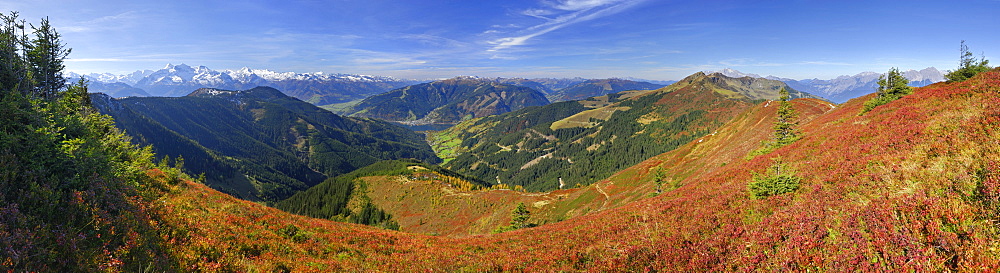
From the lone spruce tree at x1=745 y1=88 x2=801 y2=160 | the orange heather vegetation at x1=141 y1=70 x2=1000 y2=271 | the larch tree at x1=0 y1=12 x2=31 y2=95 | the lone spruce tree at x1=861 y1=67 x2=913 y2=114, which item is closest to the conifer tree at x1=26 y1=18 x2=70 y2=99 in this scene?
the larch tree at x1=0 y1=12 x2=31 y2=95

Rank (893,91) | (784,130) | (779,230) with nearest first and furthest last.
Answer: (779,230) < (893,91) < (784,130)

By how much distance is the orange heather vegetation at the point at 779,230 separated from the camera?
689cm

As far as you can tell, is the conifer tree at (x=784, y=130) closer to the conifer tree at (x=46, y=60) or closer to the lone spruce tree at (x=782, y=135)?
the lone spruce tree at (x=782, y=135)

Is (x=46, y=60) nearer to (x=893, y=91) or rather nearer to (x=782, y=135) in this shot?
(x=782, y=135)

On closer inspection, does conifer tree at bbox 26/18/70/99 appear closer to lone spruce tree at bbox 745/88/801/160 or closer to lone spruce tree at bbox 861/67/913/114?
lone spruce tree at bbox 745/88/801/160

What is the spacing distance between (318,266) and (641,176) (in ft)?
231

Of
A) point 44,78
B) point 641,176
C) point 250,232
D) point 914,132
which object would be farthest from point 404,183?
point 914,132

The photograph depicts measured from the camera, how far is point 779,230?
9.89 metres

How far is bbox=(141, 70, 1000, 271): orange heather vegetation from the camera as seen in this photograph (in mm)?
6895

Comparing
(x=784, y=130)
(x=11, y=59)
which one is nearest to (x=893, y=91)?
(x=784, y=130)

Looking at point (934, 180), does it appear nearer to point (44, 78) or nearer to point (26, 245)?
point (26, 245)

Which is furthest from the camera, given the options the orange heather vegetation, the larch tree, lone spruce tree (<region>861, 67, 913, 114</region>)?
lone spruce tree (<region>861, 67, 913, 114</region>)

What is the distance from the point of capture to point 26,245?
6.49 m

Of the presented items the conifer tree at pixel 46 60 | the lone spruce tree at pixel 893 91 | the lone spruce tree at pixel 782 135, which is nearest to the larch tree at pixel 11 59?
the conifer tree at pixel 46 60
